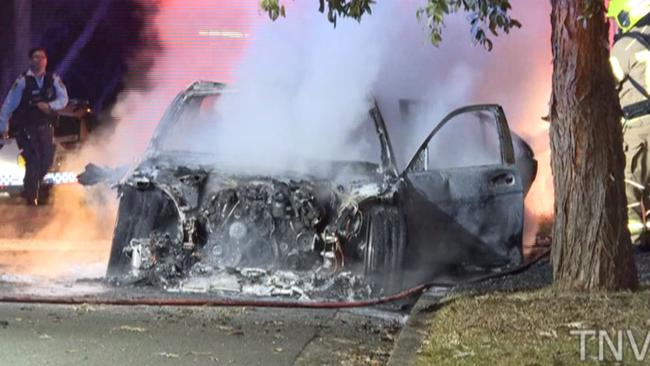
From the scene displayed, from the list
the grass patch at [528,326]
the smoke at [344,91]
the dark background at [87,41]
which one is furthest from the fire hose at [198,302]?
the dark background at [87,41]

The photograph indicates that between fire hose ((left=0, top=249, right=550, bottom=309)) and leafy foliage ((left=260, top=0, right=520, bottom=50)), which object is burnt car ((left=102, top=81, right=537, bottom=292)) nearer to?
fire hose ((left=0, top=249, right=550, bottom=309))

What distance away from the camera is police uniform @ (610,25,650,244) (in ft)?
29.2

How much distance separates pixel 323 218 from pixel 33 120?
948cm

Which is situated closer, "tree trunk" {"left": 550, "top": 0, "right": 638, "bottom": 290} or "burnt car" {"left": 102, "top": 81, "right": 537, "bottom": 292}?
"tree trunk" {"left": 550, "top": 0, "right": 638, "bottom": 290}

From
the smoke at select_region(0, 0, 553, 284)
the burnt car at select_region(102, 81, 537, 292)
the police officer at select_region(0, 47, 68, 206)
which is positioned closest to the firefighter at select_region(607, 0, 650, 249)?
the smoke at select_region(0, 0, 553, 284)

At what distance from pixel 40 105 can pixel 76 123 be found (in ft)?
3.48

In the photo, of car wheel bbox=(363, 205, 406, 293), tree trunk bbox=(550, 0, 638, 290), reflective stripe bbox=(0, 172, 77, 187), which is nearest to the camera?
tree trunk bbox=(550, 0, 638, 290)

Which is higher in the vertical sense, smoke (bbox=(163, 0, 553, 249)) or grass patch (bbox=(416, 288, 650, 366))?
smoke (bbox=(163, 0, 553, 249))

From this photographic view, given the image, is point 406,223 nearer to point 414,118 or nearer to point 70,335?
point 414,118

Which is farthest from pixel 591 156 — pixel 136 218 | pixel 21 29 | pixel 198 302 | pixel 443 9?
pixel 21 29

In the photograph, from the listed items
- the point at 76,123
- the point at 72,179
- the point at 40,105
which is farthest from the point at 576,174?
the point at 40,105

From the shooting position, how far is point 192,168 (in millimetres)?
7230

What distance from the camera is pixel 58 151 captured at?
1430 cm

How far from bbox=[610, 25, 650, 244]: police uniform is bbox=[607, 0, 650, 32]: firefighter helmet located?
0.42 metres
